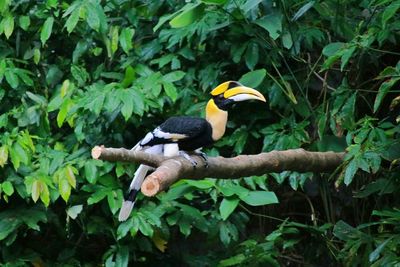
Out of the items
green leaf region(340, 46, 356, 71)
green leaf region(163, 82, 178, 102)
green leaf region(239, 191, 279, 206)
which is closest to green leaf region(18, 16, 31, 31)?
green leaf region(163, 82, 178, 102)

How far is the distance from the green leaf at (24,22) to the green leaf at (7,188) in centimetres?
60

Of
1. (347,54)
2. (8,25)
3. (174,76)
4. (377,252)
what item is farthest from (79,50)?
(377,252)

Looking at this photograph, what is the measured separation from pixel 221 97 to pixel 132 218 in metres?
0.58

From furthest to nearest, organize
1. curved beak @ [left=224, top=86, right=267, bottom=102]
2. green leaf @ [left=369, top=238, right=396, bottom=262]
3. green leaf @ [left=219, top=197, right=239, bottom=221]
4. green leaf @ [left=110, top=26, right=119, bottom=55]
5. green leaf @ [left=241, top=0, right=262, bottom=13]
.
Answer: green leaf @ [left=110, top=26, right=119, bottom=55] < green leaf @ [left=219, top=197, right=239, bottom=221] < green leaf @ [left=241, top=0, right=262, bottom=13] < curved beak @ [left=224, top=86, right=267, bottom=102] < green leaf @ [left=369, top=238, right=396, bottom=262]

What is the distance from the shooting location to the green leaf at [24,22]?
3115 mm

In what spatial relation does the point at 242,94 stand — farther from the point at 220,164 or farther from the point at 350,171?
the point at 350,171

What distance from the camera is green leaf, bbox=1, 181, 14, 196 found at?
287 cm

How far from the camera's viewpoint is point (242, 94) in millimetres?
2570

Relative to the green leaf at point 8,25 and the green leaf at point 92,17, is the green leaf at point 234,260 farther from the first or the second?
the green leaf at point 8,25

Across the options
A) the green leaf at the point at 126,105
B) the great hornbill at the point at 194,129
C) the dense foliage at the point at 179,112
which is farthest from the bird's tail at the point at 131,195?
the green leaf at the point at 126,105

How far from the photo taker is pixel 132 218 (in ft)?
9.56

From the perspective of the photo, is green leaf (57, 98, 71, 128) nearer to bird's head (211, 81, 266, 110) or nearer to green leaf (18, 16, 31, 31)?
green leaf (18, 16, 31, 31)

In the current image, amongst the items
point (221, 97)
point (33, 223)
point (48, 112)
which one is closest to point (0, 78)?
point (48, 112)

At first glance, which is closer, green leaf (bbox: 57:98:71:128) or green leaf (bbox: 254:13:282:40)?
green leaf (bbox: 254:13:282:40)
